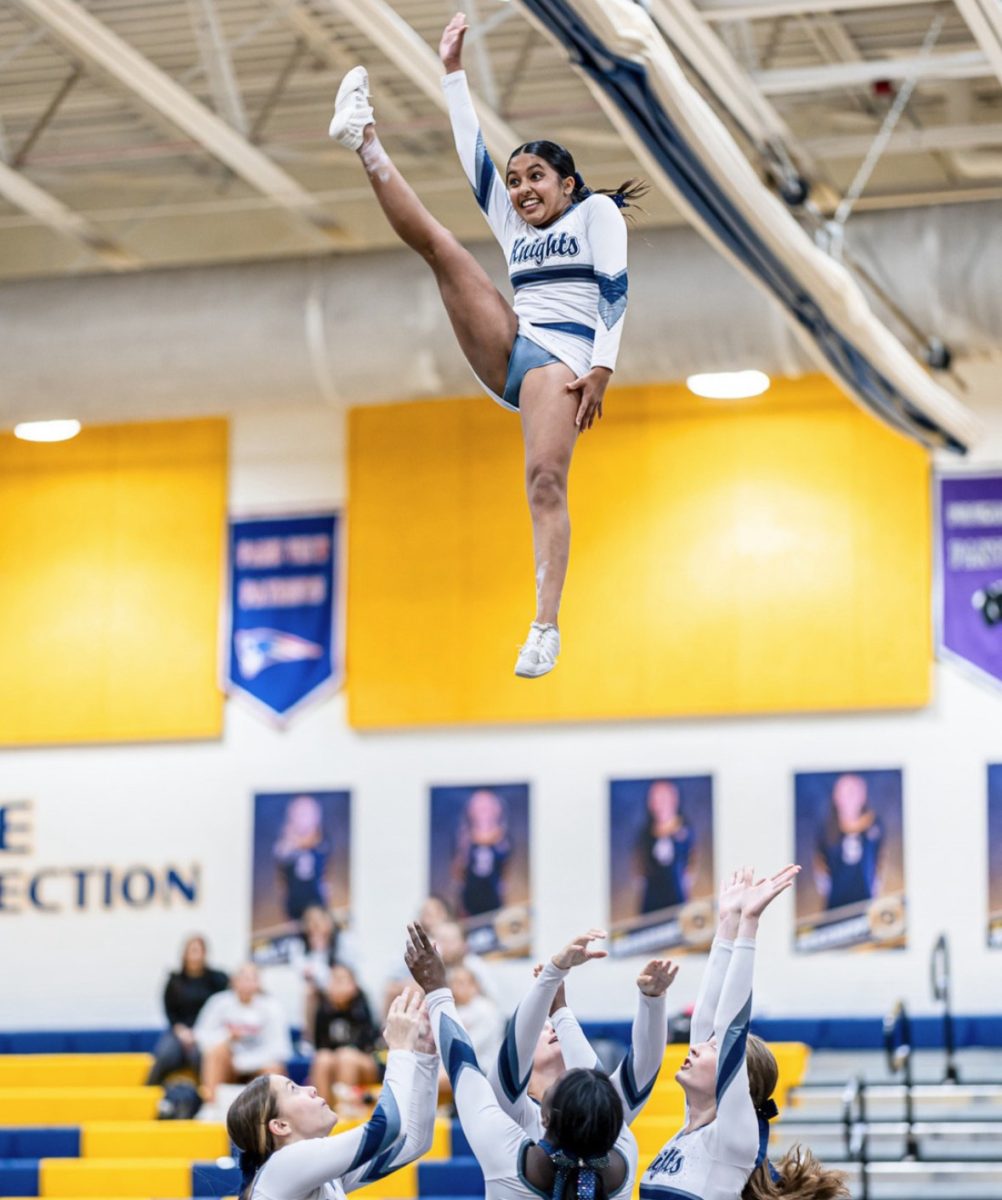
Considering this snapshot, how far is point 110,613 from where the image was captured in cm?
1691

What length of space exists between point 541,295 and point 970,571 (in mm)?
10891

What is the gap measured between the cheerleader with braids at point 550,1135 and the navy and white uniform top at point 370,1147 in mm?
110

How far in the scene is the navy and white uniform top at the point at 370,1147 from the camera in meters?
4.90

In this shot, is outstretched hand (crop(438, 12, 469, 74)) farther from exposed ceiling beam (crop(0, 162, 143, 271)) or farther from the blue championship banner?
the blue championship banner

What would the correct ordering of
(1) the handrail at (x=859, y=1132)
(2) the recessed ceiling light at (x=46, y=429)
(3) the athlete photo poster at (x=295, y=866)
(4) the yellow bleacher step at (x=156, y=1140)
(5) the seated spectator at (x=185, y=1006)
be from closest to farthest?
(1) the handrail at (x=859, y=1132) < (4) the yellow bleacher step at (x=156, y=1140) < (5) the seated spectator at (x=185, y=1006) < (2) the recessed ceiling light at (x=46, y=429) < (3) the athlete photo poster at (x=295, y=866)

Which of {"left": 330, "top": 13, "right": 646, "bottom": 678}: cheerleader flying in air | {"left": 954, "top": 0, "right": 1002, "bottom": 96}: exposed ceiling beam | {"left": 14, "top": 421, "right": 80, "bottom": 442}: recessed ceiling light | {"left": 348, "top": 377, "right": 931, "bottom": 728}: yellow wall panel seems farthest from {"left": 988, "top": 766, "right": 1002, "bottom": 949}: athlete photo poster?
{"left": 330, "top": 13, "right": 646, "bottom": 678}: cheerleader flying in air

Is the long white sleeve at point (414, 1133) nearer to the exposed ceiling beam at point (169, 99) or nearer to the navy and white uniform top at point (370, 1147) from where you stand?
the navy and white uniform top at point (370, 1147)

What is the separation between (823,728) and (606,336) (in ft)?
35.9

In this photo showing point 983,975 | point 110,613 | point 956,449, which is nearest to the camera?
point 956,449

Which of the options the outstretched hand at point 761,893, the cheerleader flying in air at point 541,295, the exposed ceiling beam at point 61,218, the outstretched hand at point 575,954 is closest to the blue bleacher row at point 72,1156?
the outstretched hand at point 575,954

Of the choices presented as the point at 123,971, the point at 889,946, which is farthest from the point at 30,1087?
the point at 889,946

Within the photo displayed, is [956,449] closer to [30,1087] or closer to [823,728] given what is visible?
[823,728]

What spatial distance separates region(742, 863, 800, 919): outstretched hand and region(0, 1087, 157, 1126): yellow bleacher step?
895 centimetres

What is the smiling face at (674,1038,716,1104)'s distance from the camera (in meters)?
5.09
